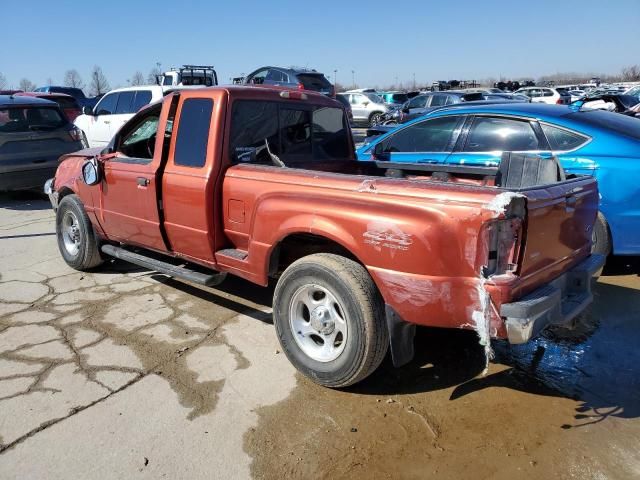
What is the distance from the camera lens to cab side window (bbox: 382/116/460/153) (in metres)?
5.88

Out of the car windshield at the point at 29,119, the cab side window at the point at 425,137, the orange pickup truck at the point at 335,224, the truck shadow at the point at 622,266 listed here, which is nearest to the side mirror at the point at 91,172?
the orange pickup truck at the point at 335,224

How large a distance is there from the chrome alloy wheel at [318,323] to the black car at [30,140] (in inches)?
293

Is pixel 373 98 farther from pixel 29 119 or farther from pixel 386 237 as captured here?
pixel 386 237

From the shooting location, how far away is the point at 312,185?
3.29 m

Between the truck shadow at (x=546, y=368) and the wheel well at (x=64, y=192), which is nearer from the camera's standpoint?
the truck shadow at (x=546, y=368)

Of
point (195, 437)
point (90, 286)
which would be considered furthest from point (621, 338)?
point (90, 286)

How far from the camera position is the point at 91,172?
4.95m

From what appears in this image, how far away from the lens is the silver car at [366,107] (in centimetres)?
2412

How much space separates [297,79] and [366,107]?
9034 mm

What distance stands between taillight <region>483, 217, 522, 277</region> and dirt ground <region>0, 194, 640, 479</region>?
0.95 m

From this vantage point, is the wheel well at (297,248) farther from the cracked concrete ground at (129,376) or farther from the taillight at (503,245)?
the taillight at (503,245)

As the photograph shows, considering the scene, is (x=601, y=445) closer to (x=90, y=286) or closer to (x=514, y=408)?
(x=514, y=408)

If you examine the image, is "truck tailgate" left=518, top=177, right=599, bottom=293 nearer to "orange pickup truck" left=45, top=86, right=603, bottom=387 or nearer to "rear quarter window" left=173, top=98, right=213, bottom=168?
"orange pickup truck" left=45, top=86, right=603, bottom=387

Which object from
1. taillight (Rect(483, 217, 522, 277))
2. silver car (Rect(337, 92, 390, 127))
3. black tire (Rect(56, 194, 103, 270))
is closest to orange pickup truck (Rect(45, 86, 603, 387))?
taillight (Rect(483, 217, 522, 277))
